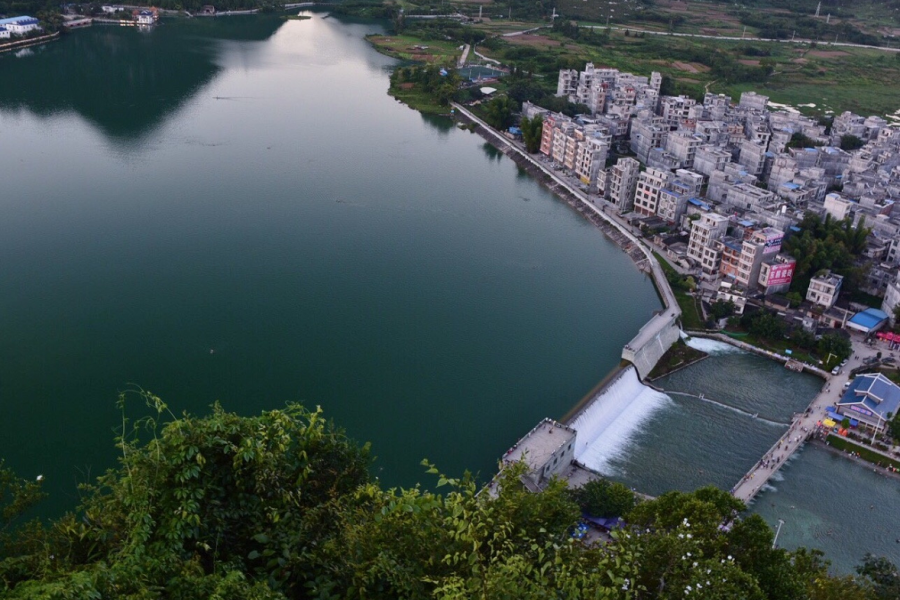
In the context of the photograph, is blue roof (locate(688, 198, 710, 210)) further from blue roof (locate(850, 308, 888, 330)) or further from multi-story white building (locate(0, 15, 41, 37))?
multi-story white building (locate(0, 15, 41, 37))

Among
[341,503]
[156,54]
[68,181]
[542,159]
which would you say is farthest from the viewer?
[156,54]

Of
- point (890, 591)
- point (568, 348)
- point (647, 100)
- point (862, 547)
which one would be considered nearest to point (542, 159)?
point (647, 100)

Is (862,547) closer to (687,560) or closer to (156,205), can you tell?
(687,560)

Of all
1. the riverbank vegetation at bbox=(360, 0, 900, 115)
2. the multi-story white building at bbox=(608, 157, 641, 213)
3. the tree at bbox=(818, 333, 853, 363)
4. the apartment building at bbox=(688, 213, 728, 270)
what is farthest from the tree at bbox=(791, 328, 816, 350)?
the riverbank vegetation at bbox=(360, 0, 900, 115)

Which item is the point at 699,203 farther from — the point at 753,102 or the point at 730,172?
the point at 753,102

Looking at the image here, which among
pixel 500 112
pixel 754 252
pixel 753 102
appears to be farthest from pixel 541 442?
pixel 753 102

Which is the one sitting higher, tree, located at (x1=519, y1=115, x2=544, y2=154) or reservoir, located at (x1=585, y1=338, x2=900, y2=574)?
tree, located at (x1=519, y1=115, x2=544, y2=154)
